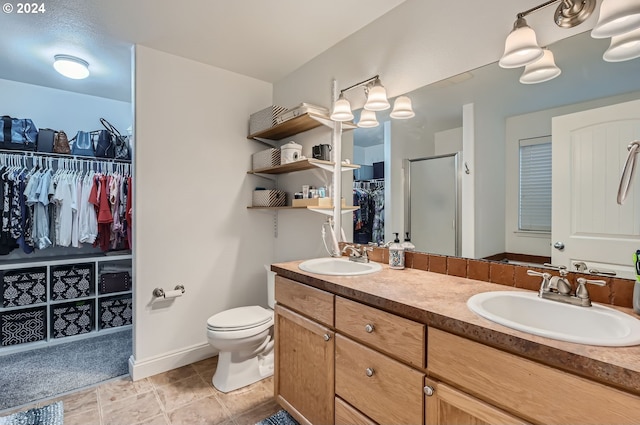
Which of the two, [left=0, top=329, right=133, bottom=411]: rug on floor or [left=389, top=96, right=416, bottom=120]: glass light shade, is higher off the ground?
[left=389, top=96, right=416, bottom=120]: glass light shade

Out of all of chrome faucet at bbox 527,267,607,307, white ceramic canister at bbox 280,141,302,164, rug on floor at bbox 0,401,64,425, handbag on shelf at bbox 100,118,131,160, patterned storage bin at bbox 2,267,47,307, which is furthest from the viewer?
handbag on shelf at bbox 100,118,131,160

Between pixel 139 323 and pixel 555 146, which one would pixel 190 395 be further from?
pixel 555 146

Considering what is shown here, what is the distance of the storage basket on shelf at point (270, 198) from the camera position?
8.52 feet

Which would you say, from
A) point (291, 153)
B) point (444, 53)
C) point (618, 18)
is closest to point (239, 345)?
point (291, 153)

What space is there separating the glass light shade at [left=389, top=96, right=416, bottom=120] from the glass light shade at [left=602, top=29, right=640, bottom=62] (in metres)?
0.85

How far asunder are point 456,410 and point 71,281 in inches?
128

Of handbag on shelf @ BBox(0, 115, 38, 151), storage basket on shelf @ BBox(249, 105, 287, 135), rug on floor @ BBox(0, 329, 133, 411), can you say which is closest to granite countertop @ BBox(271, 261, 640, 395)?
storage basket on shelf @ BBox(249, 105, 287, 135)

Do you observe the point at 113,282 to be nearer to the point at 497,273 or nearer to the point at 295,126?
the point at 295,126

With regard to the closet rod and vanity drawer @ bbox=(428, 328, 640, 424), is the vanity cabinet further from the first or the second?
the closet rod

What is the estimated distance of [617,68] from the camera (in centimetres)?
113

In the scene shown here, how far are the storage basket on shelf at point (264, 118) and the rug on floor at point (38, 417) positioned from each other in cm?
231

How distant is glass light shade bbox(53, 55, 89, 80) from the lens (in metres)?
2.34

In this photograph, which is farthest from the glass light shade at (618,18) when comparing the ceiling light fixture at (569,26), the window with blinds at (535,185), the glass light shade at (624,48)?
the window with blinds at (535,185)

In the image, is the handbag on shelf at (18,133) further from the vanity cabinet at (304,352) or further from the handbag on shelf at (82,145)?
the vanity cabinet at (304,352)
